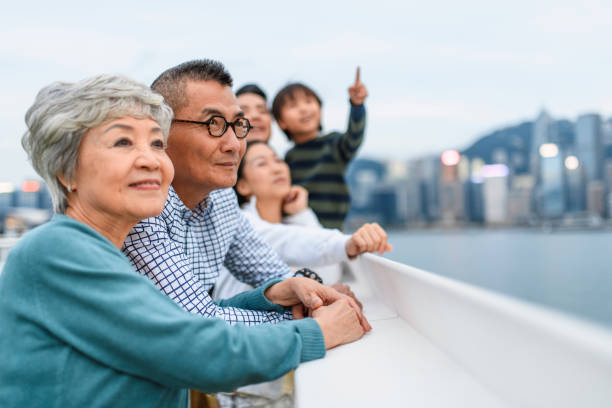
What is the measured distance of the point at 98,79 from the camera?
0.89m

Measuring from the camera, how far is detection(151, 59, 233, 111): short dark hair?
133 cm

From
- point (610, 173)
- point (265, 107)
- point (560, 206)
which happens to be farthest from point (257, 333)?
point (610, 173)

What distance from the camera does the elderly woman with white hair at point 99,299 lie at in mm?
768

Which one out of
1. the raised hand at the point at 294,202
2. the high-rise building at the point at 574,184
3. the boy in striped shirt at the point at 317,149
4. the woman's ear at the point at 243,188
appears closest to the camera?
the woman's ear at the point at 243,188

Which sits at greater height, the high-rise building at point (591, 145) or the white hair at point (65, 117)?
the high-rise building at point (591, 145)

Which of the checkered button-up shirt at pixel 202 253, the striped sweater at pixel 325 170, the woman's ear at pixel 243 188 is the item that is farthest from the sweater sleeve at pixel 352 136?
the checkered button-up shirt at pixel 202 253

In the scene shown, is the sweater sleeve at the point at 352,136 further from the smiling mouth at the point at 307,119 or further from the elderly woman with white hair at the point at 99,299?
the elderly woman with white hair at the point at 99,299

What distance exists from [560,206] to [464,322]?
248ft

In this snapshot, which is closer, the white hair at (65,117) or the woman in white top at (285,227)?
the white hair at (65,117)

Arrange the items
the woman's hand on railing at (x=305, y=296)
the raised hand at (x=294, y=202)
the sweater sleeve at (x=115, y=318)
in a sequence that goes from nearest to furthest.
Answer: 1. the sweater sleeve at (x=115, y=318)
2. the woman's hand on railing at (x=305, y=296)
3. the raised hand at (x=294, y=202)

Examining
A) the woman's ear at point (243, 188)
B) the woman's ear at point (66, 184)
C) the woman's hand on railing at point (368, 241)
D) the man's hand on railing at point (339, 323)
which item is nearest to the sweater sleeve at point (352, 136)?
the woman's ear at point (243, 188)

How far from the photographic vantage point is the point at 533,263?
71.4 meters

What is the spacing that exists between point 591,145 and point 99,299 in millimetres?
78796

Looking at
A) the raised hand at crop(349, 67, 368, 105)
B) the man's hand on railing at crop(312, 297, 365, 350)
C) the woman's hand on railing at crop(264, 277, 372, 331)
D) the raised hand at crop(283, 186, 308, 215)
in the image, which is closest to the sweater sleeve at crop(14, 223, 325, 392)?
the man's hand on railing at crop(312, 297, 365, 350)
